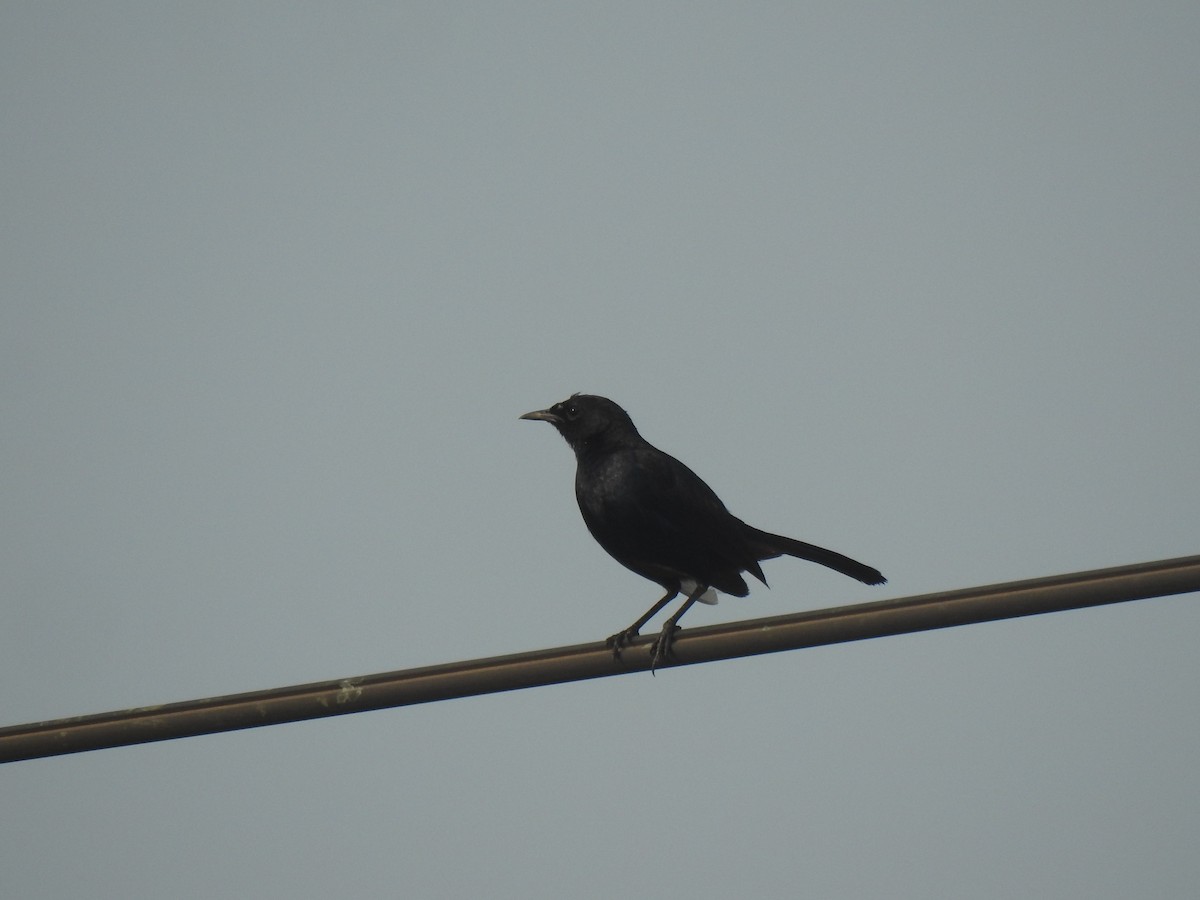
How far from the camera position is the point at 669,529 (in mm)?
6508

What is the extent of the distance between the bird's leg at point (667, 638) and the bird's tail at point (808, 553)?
35cm

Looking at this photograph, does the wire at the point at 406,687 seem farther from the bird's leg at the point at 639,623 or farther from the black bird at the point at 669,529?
the black bird at the point at 669,529

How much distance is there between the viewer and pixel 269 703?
12.7 ft

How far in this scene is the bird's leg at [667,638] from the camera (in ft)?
14.1

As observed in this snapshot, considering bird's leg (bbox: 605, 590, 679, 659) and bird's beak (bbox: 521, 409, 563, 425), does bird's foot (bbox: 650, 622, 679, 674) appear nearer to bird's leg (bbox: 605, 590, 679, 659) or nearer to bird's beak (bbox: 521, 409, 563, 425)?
bird's leg (bbox: 605, 590, 679, 659)

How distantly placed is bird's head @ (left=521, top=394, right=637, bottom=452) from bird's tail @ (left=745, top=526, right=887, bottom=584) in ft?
2.91

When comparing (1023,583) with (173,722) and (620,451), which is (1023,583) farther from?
(620,451)

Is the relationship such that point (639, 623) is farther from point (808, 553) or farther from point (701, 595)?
point (808, 553)

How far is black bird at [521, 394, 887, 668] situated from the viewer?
21.3ft

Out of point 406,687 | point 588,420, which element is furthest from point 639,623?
point 406,687

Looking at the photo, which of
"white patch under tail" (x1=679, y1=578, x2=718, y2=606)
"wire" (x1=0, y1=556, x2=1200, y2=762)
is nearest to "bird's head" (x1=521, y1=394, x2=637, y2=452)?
"white patch under tail" (x1=679, y1=578, x2=718, y2=606)

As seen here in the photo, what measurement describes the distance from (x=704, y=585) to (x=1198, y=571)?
337cm

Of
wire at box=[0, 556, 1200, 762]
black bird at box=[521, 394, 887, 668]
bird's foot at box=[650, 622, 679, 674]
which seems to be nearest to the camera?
wire at box=[0, 556, 1200, 762]

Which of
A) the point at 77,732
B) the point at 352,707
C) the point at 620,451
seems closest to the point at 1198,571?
the point at 352,707
